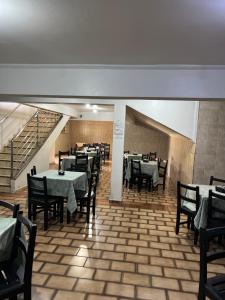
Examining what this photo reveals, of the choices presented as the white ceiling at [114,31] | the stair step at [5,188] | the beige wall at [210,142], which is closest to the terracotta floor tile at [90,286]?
the white ceiling at [114,31]

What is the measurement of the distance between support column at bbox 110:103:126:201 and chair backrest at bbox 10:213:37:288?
3.55m

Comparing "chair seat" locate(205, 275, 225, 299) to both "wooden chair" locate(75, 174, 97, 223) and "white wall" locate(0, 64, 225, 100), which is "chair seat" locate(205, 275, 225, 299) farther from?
"wooden chair" locate(75, 174, 97, 223)

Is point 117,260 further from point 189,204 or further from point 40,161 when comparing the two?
point 40,161

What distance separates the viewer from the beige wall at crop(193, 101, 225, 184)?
528 centimetres

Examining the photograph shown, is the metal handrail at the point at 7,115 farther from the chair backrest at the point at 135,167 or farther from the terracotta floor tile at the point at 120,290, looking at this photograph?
the terracotta floor tile at the point at 120,290

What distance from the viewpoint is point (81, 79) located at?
2.64 m

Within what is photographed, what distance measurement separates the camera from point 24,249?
1843mm

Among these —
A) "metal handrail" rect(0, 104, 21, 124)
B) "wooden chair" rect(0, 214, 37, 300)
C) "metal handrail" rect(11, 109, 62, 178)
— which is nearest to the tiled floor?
"wooden chair" rect(0, 214, 37, 300)

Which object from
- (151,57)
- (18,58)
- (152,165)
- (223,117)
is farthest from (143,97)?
(152,165)

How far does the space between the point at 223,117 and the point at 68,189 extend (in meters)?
3.42

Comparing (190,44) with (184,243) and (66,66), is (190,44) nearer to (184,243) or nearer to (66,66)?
(66,66)

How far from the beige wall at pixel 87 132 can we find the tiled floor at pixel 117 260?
322 inches

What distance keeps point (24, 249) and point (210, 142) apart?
14.7 ft

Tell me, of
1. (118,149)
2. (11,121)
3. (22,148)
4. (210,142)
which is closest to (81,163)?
(118,149)
